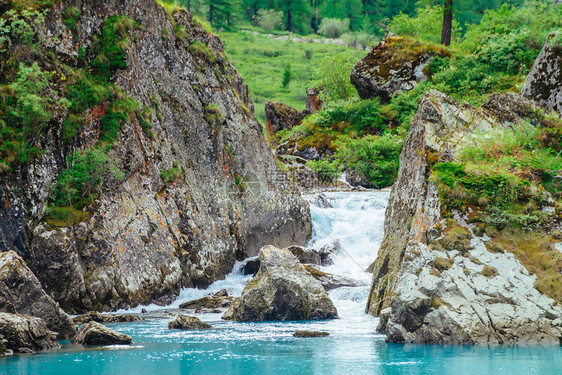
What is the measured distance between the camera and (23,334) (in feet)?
43.1

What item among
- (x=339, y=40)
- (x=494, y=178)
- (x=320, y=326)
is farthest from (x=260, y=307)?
(x=339, y=40)

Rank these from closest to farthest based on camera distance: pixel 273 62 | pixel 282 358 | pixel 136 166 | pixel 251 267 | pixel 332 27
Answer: pixel 282 358 → pixel 136 166 → pixel 251 267 → pixel 273 62 → pixel 332 27

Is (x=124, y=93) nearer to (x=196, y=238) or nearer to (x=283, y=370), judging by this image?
(x=196, y=238)

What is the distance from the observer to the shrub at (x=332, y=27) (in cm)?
11213

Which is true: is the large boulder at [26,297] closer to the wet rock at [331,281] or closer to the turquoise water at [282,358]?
the turquoise water at [282,358]

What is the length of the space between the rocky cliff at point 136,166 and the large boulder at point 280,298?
14.6 ft

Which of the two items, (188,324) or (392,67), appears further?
(392,67)

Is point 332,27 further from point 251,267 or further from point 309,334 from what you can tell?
point 309,334

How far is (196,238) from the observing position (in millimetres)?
24297

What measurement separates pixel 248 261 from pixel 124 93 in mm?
9048

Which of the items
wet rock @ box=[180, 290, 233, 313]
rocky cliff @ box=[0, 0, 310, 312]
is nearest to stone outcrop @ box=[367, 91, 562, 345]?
wet rock @ box=[180, 290, 233, 313]

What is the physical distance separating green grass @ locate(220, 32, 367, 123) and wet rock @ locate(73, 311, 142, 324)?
52731 millimetres

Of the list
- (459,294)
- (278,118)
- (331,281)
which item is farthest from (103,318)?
(278,118)

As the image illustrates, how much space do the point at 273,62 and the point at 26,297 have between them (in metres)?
82.2
